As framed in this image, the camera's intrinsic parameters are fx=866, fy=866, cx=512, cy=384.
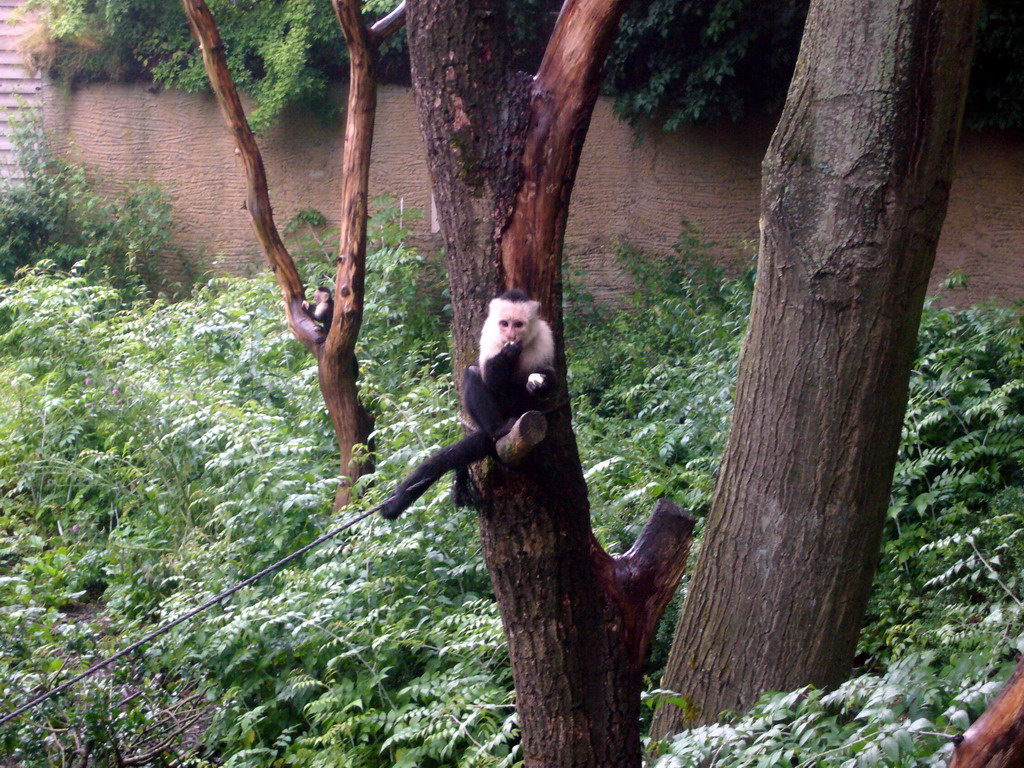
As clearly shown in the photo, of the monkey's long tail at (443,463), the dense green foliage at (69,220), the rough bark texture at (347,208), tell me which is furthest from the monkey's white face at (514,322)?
the dense green foliage at (69,220)

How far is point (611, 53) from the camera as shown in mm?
7855

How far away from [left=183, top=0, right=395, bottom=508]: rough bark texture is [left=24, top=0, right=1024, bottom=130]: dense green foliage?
1.58 meters

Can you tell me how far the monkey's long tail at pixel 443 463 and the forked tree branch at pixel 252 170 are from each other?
114 inches

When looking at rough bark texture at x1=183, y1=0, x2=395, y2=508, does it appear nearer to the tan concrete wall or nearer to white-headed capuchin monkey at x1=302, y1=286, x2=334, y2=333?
white-headed capuchin monkey at x1=302, y1=286, x2=334, y2=333

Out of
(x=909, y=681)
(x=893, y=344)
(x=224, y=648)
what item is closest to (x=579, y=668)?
(x=909, y=681)

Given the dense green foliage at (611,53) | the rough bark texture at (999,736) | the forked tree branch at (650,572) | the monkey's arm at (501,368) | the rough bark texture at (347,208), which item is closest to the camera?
the rough bark texture at (999,736)

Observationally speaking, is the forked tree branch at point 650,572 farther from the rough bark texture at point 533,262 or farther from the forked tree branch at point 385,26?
the forked tree branch at point 385,26

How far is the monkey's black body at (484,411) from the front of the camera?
2528 mm

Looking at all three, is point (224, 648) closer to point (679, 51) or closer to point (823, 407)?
point (823, 407)

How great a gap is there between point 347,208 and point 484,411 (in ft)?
9.38

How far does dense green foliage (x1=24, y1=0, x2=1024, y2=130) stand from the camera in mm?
7078

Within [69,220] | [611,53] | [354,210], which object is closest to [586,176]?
[611,53]

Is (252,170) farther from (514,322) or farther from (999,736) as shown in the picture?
(999,736)

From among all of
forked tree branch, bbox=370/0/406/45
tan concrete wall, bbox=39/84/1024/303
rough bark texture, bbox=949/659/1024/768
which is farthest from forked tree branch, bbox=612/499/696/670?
tan concrete wall, bbox=39/84/1024/303
